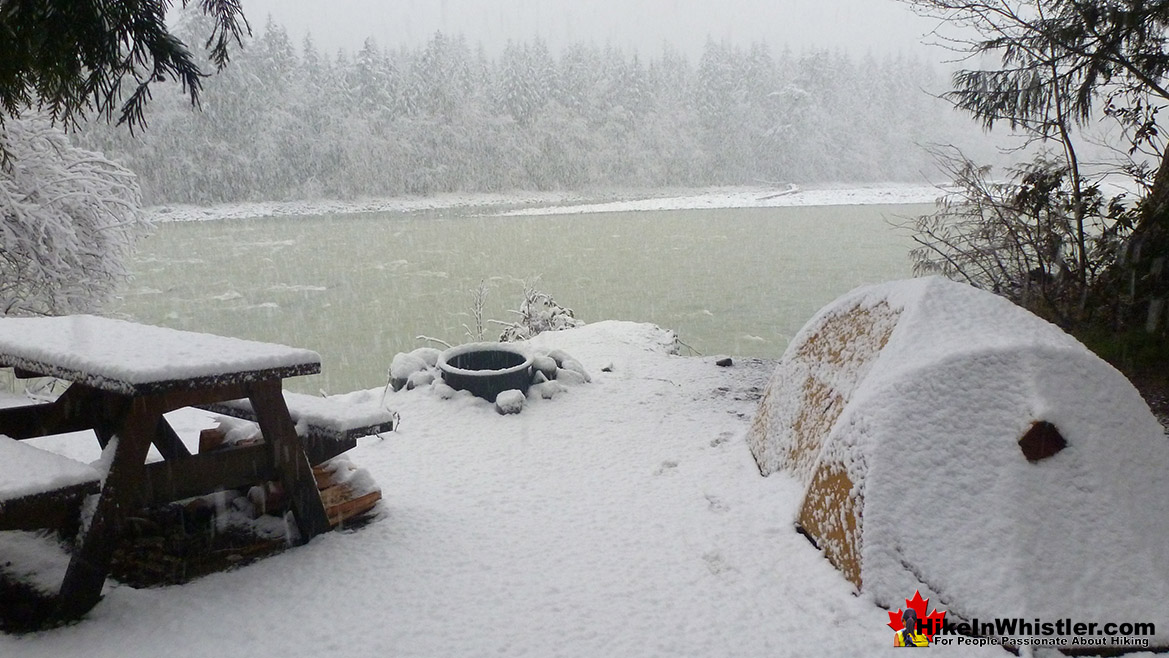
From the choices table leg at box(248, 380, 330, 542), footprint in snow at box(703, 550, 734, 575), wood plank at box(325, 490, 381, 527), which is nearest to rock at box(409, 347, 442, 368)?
wood plank at box(325, 490, 381, 527)

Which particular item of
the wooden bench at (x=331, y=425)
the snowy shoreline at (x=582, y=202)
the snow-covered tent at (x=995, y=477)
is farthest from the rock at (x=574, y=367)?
the snowy shoreline at (x=582, y=202)

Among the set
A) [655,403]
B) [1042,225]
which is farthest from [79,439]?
[1042,225]

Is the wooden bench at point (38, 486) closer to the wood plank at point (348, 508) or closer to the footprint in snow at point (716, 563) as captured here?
the wood plank at point (348, 508)

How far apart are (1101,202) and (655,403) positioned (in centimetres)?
493

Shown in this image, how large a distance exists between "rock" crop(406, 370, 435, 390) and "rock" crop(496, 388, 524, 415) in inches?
47.0

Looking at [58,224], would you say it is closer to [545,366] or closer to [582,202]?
[545,366]

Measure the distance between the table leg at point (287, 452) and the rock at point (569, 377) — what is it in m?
4.41

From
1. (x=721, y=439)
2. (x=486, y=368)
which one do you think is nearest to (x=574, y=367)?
(x=486, y=368)

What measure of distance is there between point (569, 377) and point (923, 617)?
216 inches

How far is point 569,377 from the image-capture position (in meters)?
8.38

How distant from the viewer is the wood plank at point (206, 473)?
343 cm

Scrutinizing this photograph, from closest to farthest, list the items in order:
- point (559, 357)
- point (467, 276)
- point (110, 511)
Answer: point (110, 511) < point (559, 357) < point (467, 276)

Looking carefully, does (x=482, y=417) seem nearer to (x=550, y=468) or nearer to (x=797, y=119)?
(x=550, y=468)

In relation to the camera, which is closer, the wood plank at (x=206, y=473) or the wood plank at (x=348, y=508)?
the wood plank at (x=206, y=473)
